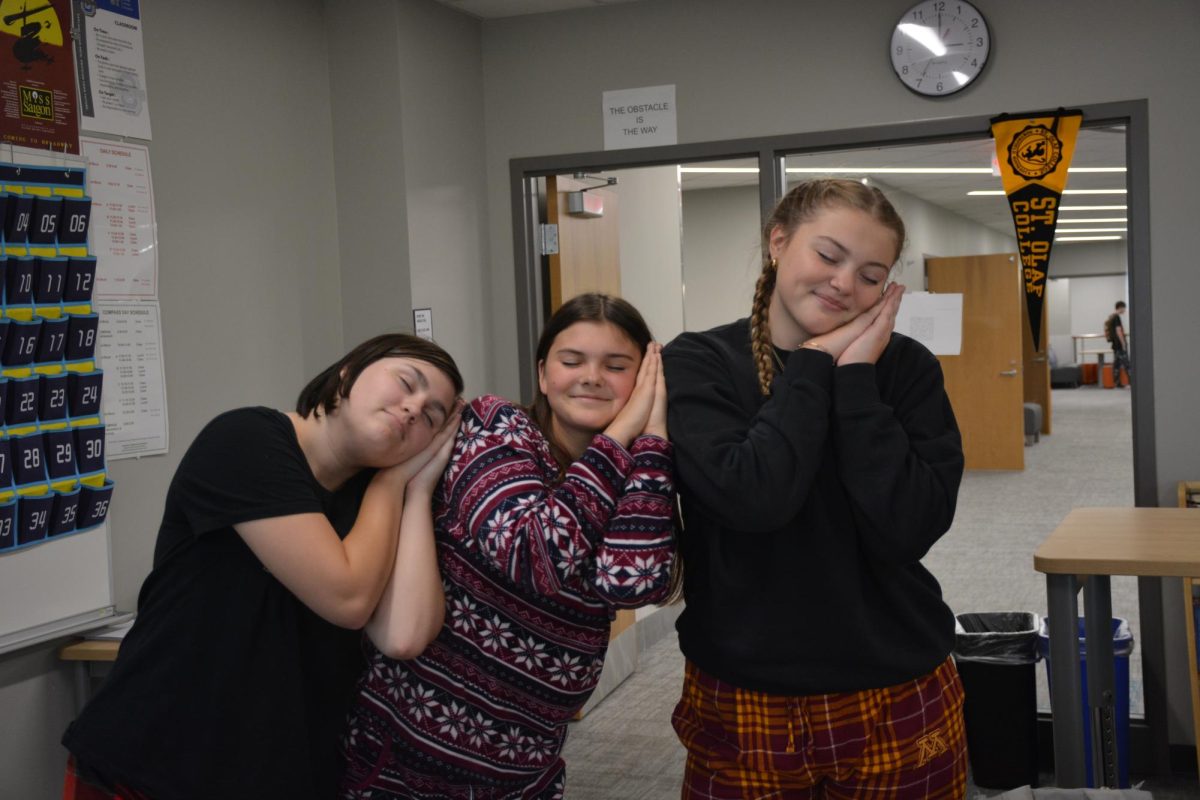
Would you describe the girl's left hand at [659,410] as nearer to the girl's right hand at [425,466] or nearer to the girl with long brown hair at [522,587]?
the girl with long brown hair at [522,587]

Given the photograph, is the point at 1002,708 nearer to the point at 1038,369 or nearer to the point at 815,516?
the point at 1038,369

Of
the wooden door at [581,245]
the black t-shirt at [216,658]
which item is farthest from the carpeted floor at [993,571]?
the black t-shirt at [216,658]

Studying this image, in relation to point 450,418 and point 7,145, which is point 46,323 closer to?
point 7,145

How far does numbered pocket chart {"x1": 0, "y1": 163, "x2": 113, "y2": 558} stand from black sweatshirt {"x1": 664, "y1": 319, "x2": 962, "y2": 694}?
1810mm

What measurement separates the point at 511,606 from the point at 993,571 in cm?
417

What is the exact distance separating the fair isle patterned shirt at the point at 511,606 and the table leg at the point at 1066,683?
1.25 m

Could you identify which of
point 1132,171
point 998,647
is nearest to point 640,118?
point 1132,171

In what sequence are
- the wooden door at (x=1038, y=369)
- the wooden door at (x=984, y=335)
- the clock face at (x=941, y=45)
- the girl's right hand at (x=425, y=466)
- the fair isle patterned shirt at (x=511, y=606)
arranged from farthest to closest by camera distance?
1. the wooden door at (x=1038, y=369)
2. the wooden door at (x=984, y=335)
3. the clock face at (x=941, y=45)
4. the girl's right hand at (x=425, y=466)
5. the fair isle patterned shirt at (x=511, y=606)

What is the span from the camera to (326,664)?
4.33 feet

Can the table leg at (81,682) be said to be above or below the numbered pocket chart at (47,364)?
below

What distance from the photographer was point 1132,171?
3434 millimetres

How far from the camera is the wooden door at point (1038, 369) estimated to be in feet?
14.3

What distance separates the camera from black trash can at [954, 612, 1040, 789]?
326cm

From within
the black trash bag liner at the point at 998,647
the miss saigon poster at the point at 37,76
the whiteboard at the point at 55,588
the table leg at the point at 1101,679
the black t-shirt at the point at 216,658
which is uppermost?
the miss saigon poster at the point at 37,76
